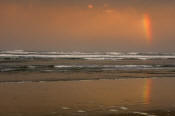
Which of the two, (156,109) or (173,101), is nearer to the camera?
(156,109)

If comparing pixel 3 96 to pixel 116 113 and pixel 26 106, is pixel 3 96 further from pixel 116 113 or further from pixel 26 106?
pixel 116 113

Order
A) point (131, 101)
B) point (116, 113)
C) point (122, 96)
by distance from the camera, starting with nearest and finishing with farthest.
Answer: point (116, 113), point (131, 101), point (122, 96)

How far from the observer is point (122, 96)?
12141 mm

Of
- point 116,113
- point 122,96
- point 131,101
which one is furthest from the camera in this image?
point 122,96

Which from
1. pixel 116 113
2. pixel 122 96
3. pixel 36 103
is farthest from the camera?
pixel 122 96

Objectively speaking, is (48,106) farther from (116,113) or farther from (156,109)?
(156,109)

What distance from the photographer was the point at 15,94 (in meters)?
12.3

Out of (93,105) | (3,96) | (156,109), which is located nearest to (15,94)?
(3,96)

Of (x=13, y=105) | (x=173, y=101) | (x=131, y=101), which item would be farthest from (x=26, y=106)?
(x=173, y=101)

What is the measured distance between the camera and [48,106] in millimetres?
9773

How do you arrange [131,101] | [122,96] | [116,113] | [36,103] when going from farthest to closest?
[122,96]
[131,101]
[36,103]
[116,113]

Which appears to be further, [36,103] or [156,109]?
[36,103]

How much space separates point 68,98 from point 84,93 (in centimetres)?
144

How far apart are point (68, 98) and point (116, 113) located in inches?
118
